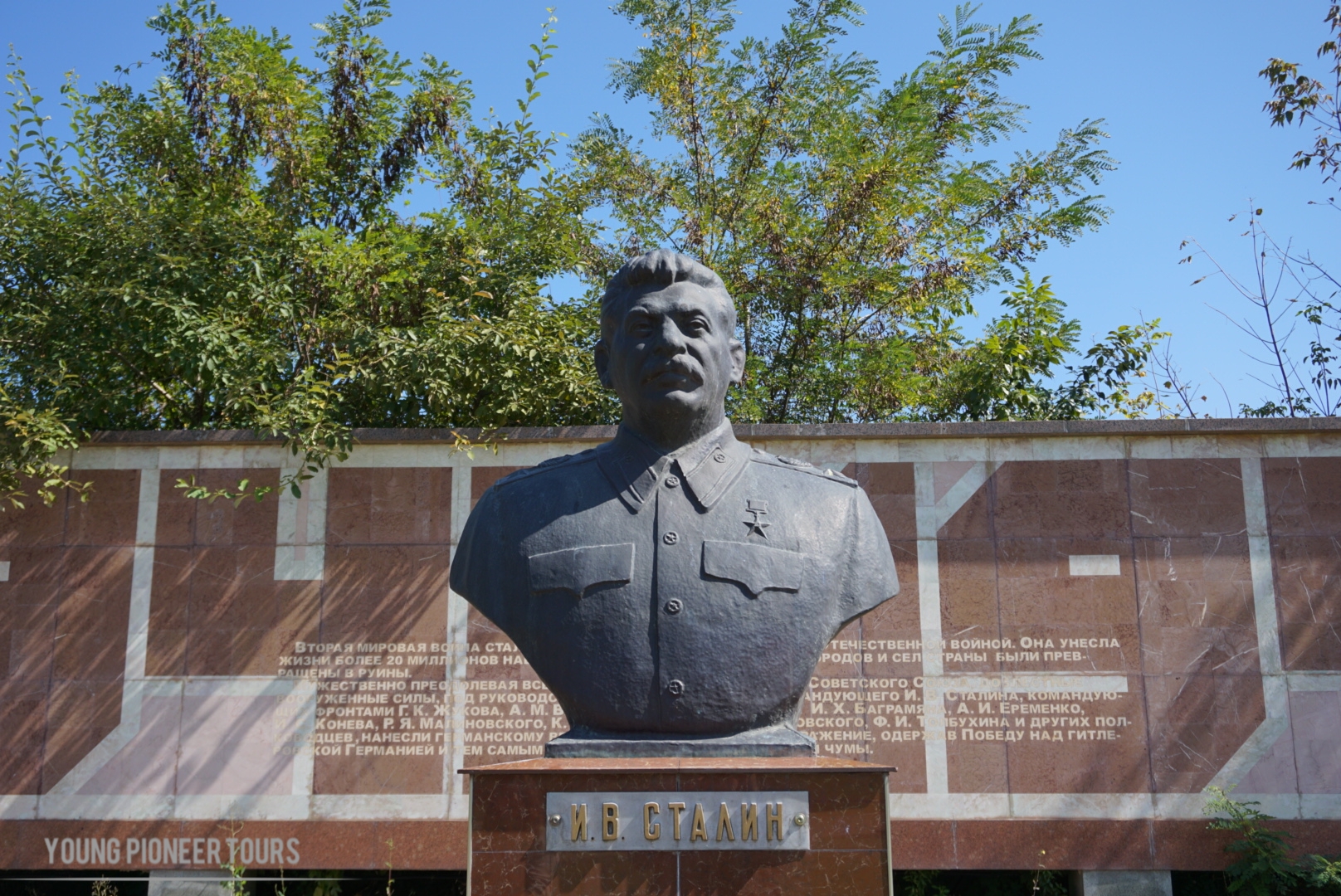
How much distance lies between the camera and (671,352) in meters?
3.42

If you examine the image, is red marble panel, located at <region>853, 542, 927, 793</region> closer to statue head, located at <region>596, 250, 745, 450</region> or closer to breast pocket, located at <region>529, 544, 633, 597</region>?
statue head, located at <region>596, 250, 745, 450</region>

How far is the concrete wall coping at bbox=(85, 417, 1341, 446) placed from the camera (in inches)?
313

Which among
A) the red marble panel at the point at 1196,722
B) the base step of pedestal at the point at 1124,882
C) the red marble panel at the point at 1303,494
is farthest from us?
the red marble panel at the point at 1303,494

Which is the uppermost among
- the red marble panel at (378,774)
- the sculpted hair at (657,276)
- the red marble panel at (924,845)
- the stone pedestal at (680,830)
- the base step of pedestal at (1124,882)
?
the sculpted hair at (657,276)

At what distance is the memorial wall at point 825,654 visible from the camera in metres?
7.52

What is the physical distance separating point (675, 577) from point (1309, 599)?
Answer: 597 centimetres

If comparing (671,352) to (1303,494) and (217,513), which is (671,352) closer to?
(217,513)

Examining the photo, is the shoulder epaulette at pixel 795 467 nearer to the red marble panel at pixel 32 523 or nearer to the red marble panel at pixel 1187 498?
the red marble panel at pixel 1187 498

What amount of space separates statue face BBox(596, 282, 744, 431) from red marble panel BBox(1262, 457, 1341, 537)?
574cm

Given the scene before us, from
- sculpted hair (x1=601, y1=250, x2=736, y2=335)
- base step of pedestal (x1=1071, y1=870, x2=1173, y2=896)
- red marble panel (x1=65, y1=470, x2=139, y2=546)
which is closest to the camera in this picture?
sculpted hair (x1=601, y1=250, x2=736, y2=335)

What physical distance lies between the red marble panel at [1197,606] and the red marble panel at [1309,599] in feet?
0.65

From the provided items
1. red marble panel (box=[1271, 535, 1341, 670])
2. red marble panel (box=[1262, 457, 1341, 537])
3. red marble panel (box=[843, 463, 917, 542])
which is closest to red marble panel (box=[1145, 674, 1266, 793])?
red marble panel (box=[1271, 535, 1341, 670])

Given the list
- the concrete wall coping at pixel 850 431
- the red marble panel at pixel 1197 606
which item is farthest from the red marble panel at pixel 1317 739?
the concrete wall coping at pixel 850 431

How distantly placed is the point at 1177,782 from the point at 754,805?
5470 mm
